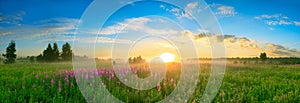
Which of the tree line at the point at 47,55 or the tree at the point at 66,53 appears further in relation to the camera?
the tree at the point at 66,53

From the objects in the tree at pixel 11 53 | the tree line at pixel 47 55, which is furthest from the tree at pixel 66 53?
the tree at pixel 11 53

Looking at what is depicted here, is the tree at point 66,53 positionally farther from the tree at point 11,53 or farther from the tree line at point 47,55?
the tree at point 11,53

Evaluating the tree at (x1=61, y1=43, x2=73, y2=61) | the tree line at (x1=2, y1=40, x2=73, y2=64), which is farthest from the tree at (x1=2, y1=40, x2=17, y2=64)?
the tree at (x1=61, y1=43, x2=73, y2=61)

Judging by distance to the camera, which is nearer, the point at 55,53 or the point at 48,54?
the point at 48,54

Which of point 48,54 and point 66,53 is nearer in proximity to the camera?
point 48,54

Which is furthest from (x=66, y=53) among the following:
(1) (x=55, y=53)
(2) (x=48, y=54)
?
(2) (x=48, y=54)

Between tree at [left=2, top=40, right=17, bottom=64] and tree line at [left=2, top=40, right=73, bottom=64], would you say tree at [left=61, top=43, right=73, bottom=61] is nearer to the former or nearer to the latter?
tree line at [left=2, top=40, right=73, bottom=64]

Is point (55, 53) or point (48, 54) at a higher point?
point (55, 53)

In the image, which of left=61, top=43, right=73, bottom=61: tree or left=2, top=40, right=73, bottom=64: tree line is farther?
left=61, top=43, right=73, bottom=61: tree

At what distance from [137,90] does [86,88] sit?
128 cm

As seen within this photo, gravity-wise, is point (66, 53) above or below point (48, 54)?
above

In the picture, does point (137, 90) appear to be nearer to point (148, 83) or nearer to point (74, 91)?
point (148, 83)

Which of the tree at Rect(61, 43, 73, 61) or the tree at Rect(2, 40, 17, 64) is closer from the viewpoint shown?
the tree at Rect(2, 40, 17, 64)

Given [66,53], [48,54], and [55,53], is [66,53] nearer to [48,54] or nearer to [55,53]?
[55,53]
